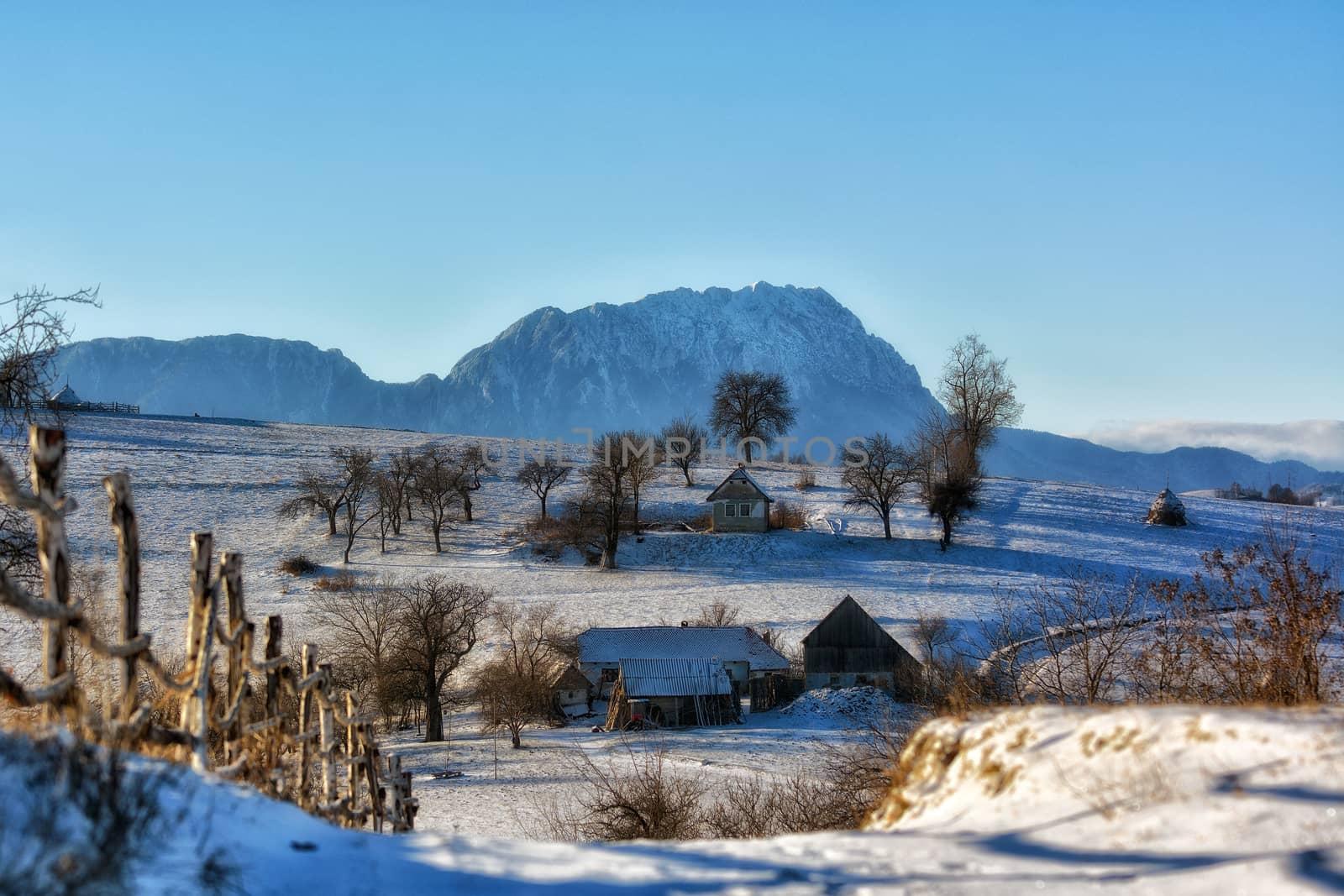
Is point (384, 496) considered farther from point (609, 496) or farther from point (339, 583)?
point (609, 496)

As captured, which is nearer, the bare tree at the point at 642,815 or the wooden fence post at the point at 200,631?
the wooden fence post at the point at 200,631

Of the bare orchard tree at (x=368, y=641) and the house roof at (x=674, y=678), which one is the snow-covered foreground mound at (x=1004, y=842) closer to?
the bare orchard tree at (x=368, y=641)

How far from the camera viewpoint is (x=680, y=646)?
39938 mm

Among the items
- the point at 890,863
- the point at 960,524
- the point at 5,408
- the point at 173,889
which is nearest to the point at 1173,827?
the point at 890,863

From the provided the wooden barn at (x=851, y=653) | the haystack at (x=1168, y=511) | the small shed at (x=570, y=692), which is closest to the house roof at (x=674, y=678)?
the small shed at (x=570, y=692)

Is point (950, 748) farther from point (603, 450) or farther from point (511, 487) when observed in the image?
point (511, 487)

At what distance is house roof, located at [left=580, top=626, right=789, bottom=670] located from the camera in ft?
129

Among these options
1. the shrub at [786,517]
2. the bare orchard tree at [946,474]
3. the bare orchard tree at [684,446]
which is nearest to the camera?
the bare orchard tree at [946,474]

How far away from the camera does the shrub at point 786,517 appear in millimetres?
64000

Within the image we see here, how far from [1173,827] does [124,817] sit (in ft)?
A: 16.0

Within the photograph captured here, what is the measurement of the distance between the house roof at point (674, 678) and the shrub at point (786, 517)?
1023 inches

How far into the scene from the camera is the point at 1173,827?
4.65m

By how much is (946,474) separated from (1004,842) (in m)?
61.8

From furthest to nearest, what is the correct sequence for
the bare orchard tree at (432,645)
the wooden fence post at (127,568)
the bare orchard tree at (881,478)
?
the bare orchard tree at (881,478) < the bare orchard tree at (432,645) < the wooden fence post at (127,568)
